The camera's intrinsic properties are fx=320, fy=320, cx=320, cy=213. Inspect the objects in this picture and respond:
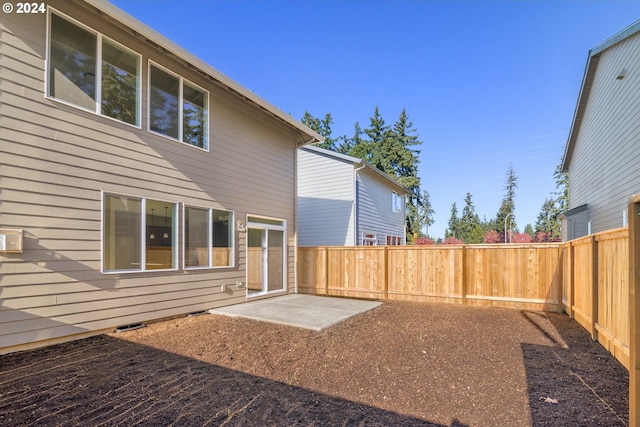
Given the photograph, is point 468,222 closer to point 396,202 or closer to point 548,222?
point 548,222

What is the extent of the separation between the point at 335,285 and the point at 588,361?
21.2ft

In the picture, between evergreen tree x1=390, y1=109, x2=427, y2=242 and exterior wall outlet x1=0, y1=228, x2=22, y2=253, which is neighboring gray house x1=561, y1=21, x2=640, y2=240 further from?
evergreen tree x1=390, y1=109, x2=427, y2=242

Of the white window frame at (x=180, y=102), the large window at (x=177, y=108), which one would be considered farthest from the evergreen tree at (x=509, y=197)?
the large window at (x=177, y=108)

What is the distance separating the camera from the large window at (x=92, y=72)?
482 centimetres

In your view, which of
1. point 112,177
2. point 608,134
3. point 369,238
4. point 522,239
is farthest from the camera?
point 522,239

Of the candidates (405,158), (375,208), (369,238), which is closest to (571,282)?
(369,238)

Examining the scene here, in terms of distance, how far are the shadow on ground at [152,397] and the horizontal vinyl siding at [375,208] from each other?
9.92 metres

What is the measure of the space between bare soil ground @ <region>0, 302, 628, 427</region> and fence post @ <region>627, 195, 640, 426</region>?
0.83 m

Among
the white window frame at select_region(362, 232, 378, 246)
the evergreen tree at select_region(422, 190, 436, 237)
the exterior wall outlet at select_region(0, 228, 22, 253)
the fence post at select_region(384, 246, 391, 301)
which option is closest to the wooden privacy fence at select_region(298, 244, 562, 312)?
the fence post at select_region(384, 246, 391, 301)

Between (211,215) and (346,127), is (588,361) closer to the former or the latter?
(211,215)

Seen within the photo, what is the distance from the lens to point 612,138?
349 inches

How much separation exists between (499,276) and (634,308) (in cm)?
631

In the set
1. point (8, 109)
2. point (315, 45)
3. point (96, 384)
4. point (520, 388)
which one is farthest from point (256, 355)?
point (315, 45)

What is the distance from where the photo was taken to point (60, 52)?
4855mm
